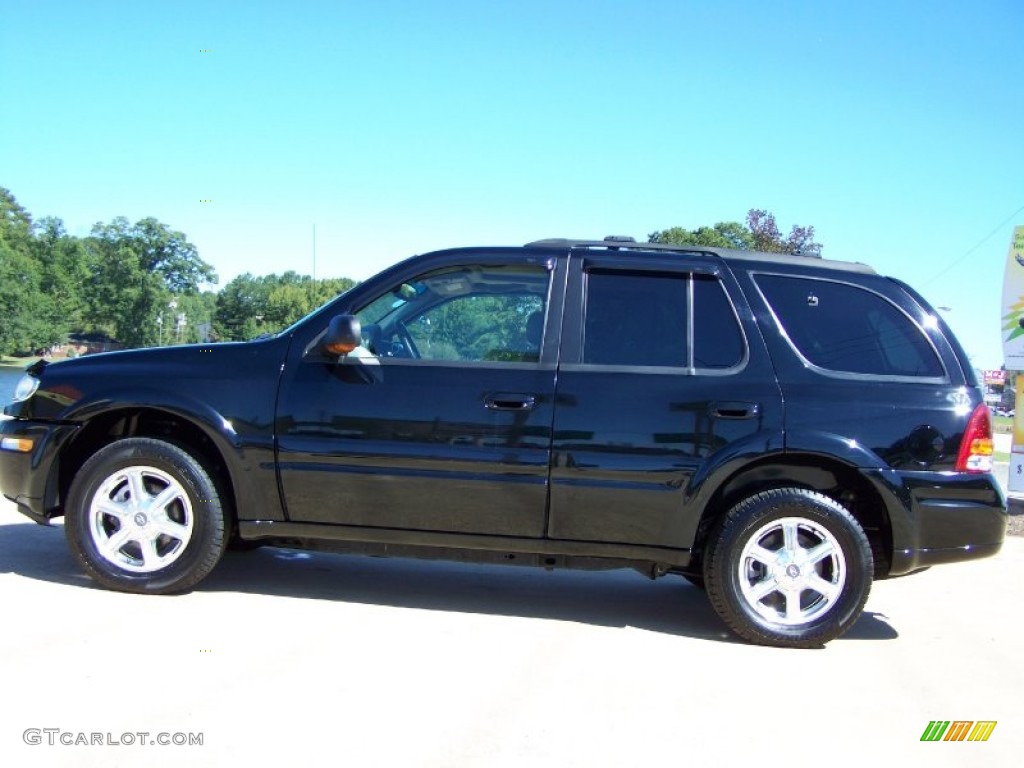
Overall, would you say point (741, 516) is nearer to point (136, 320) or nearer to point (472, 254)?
point (472, 254)

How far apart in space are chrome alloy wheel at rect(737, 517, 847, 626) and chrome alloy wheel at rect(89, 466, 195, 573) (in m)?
2.80

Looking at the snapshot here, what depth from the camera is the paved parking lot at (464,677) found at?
281cm

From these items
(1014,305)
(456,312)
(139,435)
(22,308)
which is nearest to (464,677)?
(456,312)

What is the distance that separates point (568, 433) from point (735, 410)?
2.64ft

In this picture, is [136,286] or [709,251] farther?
[136,286]

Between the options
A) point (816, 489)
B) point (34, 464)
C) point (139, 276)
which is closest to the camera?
point (816, 489)

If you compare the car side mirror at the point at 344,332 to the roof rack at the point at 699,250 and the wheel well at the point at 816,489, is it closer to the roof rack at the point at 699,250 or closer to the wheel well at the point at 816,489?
the roof rack at the point at 699,250

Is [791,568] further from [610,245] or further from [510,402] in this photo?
[610,245]

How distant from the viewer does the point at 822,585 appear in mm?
3953

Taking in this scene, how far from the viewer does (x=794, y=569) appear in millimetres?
3971

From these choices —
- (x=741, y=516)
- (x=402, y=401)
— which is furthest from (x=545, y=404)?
(x=741, y=516)

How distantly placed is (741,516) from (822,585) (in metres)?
0.52

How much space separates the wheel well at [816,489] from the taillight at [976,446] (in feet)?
1.38

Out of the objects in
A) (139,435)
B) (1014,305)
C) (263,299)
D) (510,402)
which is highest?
(263,299)
